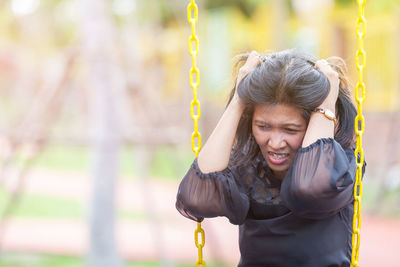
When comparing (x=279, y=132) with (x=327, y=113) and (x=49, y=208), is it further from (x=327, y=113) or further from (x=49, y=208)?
(x=49, y=208)

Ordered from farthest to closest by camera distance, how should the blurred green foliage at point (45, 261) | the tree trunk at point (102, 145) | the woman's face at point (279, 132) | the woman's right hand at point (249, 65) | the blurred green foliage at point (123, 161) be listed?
1. the blurred green foliage at point (123, 161)
2. the blurred green foliage at point (45, 261)
3. the tree trunk at point (102, 145)
4. the woman's right hand at point (249, 65)
5. the woman's face at point (279, 132)

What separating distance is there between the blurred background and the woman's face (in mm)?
436

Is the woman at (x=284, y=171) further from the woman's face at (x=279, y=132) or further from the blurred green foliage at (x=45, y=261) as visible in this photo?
the blurred green foliage at (x=45, y=261)

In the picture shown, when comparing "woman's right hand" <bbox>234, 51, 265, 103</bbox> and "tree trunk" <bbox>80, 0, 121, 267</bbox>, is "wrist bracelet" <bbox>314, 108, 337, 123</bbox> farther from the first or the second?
"tree trunk" <bbox>80, 0, 121, 267</bbox>

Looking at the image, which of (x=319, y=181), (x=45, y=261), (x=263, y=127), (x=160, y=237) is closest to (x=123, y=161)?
(x=45, y=261)

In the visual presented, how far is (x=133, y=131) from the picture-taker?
5805mm

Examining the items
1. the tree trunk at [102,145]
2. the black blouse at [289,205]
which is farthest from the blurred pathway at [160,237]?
the black blouse at [289,205]

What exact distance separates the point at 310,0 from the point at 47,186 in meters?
8.39

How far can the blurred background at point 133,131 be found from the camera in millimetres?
5387

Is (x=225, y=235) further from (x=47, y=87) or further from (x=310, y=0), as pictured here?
(x=310, y=0)

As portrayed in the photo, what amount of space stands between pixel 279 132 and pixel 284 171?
0.64 feet

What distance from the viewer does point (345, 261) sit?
231cm

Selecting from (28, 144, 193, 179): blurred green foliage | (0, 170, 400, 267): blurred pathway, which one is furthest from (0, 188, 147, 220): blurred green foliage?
(28, 144, 193, 179): blurred green foliage

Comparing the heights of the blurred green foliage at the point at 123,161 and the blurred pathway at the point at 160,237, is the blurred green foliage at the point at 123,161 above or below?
above
